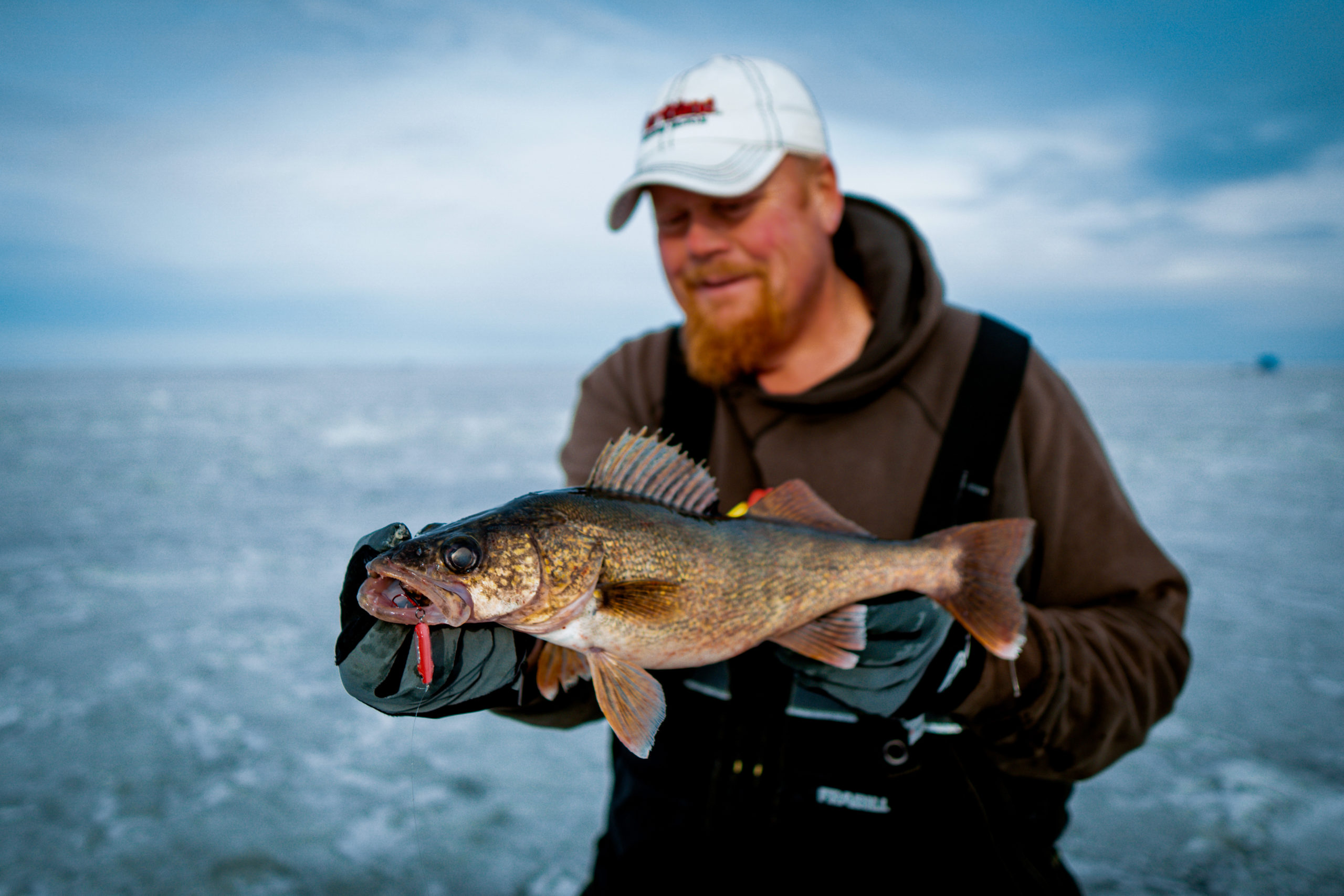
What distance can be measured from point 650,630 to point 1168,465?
13.5m

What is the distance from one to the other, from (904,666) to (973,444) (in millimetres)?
833

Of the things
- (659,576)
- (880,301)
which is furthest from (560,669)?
(880,301)

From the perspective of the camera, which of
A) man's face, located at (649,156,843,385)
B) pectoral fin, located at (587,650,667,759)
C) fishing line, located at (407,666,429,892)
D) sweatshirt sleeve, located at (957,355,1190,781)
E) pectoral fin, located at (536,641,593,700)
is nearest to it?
pectoral fin, located at (587,650,667,759)

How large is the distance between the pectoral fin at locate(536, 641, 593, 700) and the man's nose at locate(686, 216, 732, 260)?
161 centimetres

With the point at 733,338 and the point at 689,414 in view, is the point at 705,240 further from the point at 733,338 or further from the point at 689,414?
the point at 689,414

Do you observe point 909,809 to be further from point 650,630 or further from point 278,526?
point 278,526

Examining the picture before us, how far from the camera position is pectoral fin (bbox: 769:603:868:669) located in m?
1.86

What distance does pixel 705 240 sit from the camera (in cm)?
266

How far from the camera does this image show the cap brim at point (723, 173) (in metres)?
2.46

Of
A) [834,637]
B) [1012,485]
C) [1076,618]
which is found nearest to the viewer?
[834,637]

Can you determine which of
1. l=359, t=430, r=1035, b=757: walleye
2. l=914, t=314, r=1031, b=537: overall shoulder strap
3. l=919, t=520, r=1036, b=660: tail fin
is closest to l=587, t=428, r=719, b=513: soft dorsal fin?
l=359, t=430, r=1035, b=757: walleye

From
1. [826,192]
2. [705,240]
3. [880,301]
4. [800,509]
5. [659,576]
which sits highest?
[826,192]

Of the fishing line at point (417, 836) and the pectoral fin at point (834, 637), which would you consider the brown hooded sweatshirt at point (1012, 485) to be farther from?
the fishing line at point (417, 836)

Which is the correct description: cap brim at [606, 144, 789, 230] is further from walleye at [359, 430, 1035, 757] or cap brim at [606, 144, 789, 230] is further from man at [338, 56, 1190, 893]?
walleye at [359, 430, 1035, 757]
